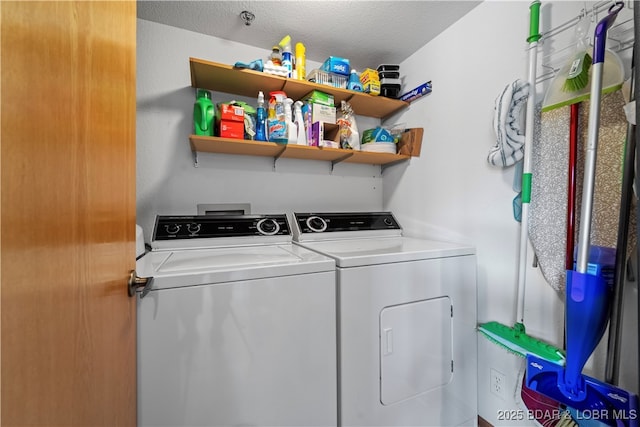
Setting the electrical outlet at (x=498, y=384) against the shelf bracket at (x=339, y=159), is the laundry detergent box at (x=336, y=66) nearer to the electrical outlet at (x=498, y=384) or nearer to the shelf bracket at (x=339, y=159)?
the shelf bracket at (x=339, y=159)

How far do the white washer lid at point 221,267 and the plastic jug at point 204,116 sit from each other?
79 centimetres

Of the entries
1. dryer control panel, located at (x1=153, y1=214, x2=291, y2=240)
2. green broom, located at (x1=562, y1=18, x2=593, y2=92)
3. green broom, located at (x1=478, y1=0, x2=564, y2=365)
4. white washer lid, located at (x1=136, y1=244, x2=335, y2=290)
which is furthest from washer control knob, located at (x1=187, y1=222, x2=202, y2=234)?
green broom, located at (x1=562, y1=18, x2=593, y2=92)

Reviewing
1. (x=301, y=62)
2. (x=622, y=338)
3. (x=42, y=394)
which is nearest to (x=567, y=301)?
(x=622, y=338)

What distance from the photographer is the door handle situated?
79 cm

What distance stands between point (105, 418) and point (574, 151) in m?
1.70

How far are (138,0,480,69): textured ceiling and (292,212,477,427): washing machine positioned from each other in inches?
56.2

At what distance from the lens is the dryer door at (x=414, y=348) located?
1209mm

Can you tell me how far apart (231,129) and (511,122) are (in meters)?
1.52

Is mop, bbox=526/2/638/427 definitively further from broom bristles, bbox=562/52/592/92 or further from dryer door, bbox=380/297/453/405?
dryer door, bbox=380/297/453/405

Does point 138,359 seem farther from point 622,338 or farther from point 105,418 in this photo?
point 622,338

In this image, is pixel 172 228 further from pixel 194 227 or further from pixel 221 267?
pixel 221 267

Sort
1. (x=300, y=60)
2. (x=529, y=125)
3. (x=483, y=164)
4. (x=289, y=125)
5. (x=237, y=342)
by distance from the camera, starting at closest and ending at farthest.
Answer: (x=237, y=342)
(x=529, y=125)
(x=483, y=164)
(x=289, y=125)
(x=300, y=60)

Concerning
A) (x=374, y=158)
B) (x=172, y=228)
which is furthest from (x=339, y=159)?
(x=172, y=228)

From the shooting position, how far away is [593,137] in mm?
883
